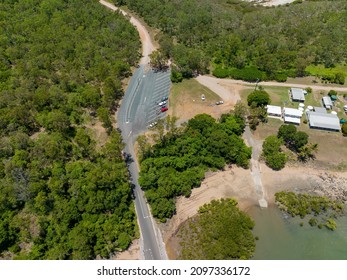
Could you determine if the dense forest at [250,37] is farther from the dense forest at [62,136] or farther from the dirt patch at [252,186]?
the dirt patch at [252,186]

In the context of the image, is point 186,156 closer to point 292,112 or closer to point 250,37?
point 292,112

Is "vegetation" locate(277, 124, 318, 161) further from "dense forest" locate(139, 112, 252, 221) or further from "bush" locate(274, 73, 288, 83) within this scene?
"bush" locate(274, 73, 288, 83)

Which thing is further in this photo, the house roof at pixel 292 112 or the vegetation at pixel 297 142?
the house roof at pixel 292 112

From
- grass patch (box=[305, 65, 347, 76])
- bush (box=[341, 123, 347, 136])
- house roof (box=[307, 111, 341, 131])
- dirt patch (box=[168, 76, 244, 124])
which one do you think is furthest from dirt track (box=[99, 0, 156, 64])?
bush (box=[341, 123, 347, 136])

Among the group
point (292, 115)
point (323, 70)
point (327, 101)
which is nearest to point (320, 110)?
point (327, 101)

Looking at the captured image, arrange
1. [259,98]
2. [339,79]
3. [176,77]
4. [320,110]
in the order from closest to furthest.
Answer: [259,98], [320,110], [176,77], [339,79]

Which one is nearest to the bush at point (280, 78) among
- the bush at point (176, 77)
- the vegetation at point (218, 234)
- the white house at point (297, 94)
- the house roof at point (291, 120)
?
the white house at point (297, 94)
